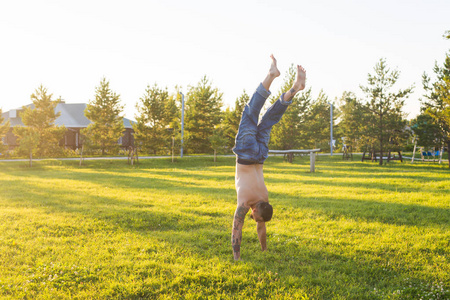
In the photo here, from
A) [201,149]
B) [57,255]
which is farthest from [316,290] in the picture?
[201,149]

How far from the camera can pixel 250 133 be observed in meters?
5.03

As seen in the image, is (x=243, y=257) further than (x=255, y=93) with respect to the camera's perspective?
Yes

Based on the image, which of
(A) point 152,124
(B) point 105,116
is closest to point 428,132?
(A) point 152,124

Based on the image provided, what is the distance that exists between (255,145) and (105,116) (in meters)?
36.0

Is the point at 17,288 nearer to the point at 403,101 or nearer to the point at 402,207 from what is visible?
the point at 402,207

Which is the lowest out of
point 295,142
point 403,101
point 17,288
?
A: point 17,288

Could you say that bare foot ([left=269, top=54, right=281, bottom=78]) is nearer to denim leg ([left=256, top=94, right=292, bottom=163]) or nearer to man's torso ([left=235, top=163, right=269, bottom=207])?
denim leg ([left=256, top=94, right=292, bottom=163])

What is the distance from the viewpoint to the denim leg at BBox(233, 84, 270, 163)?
196 inches

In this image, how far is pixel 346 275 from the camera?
500 cm

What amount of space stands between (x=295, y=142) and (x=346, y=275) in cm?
2968

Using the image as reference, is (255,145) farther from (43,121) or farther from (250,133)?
(43,121)

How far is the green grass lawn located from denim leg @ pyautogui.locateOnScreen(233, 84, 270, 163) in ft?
5.84

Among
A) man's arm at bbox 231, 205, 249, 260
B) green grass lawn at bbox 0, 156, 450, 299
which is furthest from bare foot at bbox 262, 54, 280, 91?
green grass lawn at bbox 0, 156, 450, 299

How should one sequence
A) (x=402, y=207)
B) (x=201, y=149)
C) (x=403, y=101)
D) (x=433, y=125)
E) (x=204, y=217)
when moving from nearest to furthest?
(x=204, y=217), (x=402, y=207), (x=433, y=125), (x=403, y=101), (x=201, y=149)
